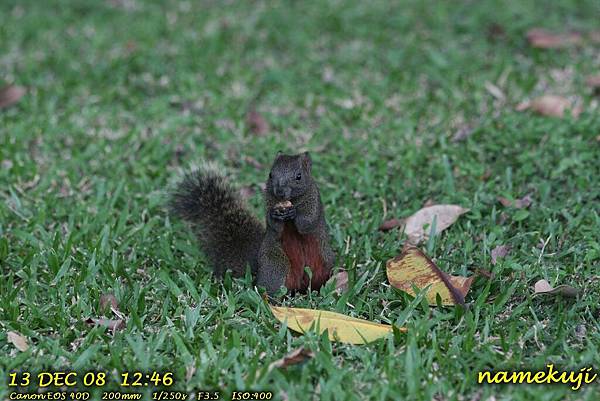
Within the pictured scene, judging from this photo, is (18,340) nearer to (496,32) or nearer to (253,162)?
(253,162)

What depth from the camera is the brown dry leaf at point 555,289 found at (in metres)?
4.16

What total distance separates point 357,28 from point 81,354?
5.05 m

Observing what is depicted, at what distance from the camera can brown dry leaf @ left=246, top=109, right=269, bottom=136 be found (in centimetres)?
647

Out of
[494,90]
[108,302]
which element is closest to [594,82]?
[494,90]

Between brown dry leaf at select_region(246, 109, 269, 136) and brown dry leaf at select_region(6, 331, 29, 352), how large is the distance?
2.86 m

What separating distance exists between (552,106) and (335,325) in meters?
3.08

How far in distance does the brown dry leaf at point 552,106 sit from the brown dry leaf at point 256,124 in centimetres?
193

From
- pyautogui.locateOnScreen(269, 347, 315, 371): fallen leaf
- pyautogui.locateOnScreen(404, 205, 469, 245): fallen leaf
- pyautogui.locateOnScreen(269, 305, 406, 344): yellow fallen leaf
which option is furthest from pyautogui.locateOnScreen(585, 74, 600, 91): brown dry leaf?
pyautogui.locateOnScreen(269, 347, 315, 371): fallen leaf

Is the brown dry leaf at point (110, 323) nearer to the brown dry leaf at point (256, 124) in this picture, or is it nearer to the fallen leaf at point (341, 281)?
the fallen leaf at point (341, 281)

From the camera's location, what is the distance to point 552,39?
7.41m

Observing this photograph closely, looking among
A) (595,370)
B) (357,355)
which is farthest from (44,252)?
(595,370)

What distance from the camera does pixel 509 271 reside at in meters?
4.55

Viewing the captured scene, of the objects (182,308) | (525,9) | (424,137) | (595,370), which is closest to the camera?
(595,370)

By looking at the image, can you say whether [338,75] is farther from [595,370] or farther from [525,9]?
[595,370]
